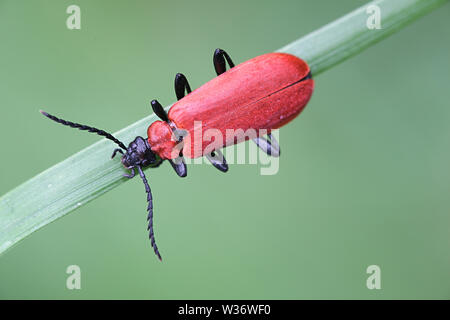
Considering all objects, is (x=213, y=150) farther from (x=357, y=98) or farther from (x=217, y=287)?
(x=357, y=98)

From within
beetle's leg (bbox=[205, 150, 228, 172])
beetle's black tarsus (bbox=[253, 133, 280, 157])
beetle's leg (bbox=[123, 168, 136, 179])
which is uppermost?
beetle's black tarsus (bbox=[253, 133, 280, 157])

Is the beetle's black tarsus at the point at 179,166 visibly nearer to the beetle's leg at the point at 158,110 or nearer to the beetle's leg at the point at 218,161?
the beetle's leg at the point at 218,161

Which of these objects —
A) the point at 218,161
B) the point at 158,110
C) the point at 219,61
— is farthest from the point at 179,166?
the point at 219,61

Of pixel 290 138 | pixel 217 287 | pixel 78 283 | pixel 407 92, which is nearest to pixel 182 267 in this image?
pixel 217 287

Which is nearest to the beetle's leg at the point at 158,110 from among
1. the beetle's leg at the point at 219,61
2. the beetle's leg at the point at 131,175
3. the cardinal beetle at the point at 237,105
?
the cardinal beetle at the point at 237,105

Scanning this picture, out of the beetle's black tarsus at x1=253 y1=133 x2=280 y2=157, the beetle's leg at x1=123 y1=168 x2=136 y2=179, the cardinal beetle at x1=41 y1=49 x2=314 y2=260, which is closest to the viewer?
the beetle's leg at x1=123 y1=168 x2=136 y2=179

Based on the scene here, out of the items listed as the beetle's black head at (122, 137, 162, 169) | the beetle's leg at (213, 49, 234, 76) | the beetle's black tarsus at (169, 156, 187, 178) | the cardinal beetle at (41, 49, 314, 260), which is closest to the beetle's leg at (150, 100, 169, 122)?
the cardinal beetle at (41, 49, 314, 260)

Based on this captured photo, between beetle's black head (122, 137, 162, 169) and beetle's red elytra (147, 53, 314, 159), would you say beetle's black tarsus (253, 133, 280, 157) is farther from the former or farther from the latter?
beetle's black head (122, 137, 162, 169)
